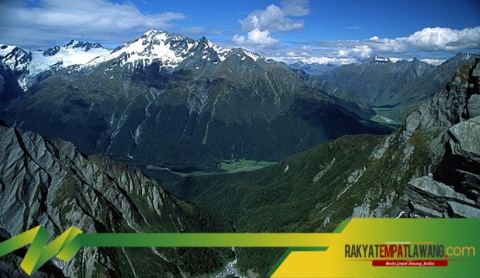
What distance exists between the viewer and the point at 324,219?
395 ft

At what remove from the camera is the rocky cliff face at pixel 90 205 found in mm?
105688

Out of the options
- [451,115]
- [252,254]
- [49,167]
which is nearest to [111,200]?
[49,167]

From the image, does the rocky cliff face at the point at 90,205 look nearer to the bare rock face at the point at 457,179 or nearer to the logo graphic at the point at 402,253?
the bare rock face at the point at 457,179

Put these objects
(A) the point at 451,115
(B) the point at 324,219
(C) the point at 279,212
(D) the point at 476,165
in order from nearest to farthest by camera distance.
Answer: (D) the point at 476,165
(A) the point at 451,115
(B) the point at 324,219
(C) the point at 279,212

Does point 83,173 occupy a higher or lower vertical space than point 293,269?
lower

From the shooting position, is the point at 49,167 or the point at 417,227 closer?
the point at 417,227

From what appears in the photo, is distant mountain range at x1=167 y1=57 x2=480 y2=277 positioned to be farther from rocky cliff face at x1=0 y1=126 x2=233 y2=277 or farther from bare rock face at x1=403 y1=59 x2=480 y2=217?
rocky cliff face at x1=0 y1=126 x2=233 y2=277

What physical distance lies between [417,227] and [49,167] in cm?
12634

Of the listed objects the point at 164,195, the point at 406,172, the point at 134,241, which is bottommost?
the point at 164,195

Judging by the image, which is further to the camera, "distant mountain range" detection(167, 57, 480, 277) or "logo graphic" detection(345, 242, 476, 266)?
"distant mountain range" detection(167, 57, 480, 277)

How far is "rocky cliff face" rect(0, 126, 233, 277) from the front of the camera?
106 metres

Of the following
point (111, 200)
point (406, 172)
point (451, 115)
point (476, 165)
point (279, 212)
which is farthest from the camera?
point (279, 212)

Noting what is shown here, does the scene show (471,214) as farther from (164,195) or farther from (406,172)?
(164,195)

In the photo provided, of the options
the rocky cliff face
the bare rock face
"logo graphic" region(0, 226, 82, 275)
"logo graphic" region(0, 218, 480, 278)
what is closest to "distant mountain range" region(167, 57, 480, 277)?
the bare rock face
